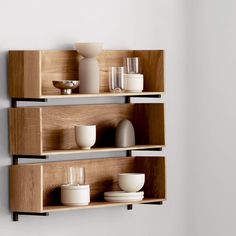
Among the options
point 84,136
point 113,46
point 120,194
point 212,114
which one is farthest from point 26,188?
point 212,114

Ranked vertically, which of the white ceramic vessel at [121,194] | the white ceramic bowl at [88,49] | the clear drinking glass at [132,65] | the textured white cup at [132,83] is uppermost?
the white ceramic bowl at [88,49]

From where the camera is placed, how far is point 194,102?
4.18 meters

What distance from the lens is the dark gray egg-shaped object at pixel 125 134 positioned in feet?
12.2

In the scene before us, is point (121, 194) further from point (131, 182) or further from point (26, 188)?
point (26, 188)

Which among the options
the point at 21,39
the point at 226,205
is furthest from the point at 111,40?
the point at 226,205

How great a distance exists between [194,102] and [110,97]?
54cm

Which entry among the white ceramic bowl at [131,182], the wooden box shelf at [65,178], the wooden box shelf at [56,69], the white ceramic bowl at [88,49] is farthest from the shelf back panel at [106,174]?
the white ceramic bowl at [88,49]

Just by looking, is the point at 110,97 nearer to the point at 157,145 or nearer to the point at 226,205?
the point at 157,145

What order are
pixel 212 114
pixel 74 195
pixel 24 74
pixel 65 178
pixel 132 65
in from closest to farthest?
pixel 24 74 < pixel 74 195 < pixel 65 178 < pixel 132 65 < pixel 212 114

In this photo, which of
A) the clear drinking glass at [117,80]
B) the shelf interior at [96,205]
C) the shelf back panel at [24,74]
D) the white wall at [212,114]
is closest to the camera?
the shelf back panel at [24,74]

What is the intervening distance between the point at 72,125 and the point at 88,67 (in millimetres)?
287

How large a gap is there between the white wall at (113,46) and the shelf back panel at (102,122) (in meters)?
0.22

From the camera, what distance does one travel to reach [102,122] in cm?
379

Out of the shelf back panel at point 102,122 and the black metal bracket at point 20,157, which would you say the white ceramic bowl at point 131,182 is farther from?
the black metal bracket at point 20,157
